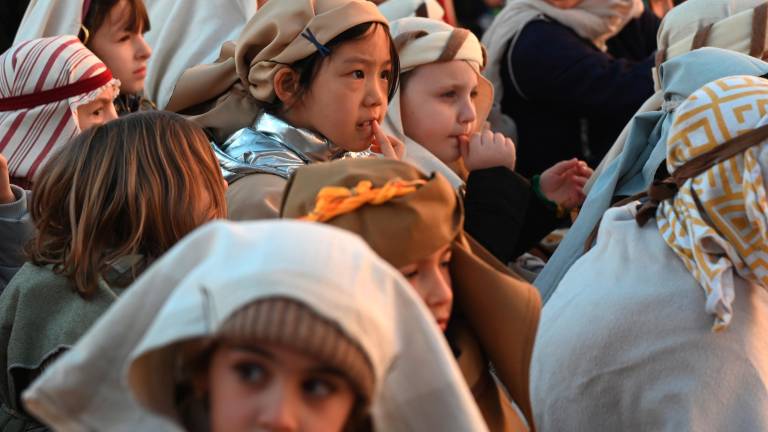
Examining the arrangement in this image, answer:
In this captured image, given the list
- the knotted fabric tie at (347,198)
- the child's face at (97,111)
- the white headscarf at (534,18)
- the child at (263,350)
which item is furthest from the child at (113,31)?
the child at (263,350)

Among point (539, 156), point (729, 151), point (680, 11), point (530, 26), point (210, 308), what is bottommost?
point (539, 156)

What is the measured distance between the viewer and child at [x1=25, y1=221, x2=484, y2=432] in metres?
2.06

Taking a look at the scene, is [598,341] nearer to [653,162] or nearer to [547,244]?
[653,162]

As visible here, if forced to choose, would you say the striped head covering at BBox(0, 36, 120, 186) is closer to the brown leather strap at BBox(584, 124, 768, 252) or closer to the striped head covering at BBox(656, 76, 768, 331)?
the brown leather strap at BBox(584, 124, 768, 252)

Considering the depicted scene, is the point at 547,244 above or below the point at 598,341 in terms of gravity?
below

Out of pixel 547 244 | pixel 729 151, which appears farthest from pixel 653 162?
pixel 547 244

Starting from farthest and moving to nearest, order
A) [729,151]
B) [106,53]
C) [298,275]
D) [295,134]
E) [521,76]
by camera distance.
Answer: [521,76], [106,53], [295,134], [729,151], [298,275]

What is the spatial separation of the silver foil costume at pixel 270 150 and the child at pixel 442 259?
3.60ft

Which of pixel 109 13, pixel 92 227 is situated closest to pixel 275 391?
pixel 92 227

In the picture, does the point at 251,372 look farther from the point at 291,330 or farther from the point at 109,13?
the point at 109,13

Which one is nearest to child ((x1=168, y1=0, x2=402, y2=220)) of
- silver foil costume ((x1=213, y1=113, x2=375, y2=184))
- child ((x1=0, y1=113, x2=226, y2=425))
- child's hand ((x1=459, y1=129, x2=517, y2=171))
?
silver foil costume ((x1=213, y1=113, x2=375, y2=184))

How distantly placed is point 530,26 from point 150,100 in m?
1.86

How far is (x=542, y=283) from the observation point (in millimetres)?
4262

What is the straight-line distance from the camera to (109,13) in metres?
5.19
